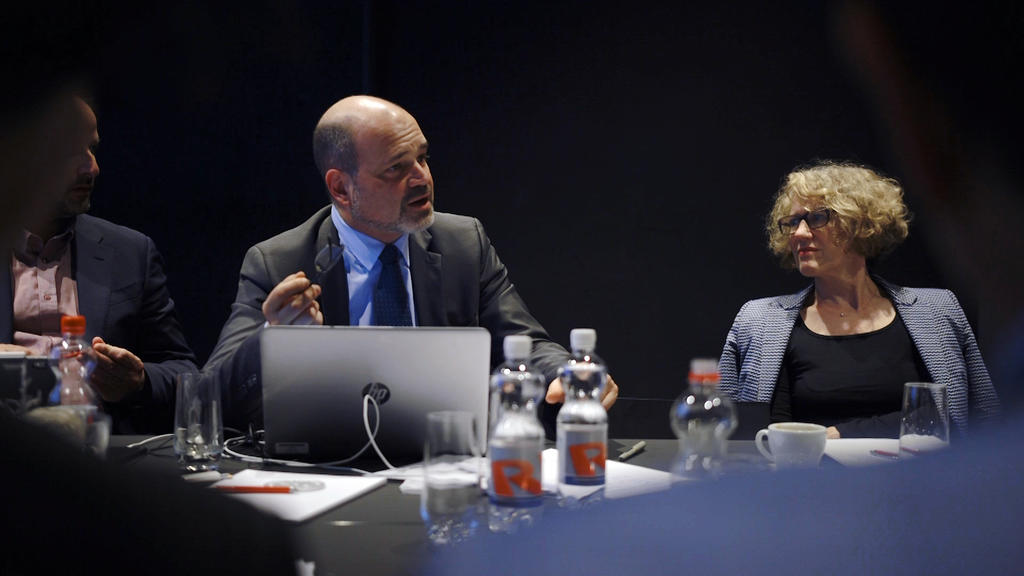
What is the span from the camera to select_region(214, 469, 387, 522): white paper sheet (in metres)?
1.14

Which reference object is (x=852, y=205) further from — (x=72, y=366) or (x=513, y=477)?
(x=72, y=366)

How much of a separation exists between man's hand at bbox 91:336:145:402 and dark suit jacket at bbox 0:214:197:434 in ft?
0.35

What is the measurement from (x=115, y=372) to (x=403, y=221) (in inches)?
34.0

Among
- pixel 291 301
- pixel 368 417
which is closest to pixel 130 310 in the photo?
pixel 291 301

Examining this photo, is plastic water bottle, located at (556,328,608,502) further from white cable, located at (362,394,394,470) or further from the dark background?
the dark background

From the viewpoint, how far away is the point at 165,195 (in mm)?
3314

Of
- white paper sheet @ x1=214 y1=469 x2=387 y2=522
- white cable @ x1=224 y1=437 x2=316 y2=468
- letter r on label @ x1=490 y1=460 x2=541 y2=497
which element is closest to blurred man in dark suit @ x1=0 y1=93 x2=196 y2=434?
white cable @ x1=224 y1=437 x2=316 y2=468

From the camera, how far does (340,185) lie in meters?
2.54

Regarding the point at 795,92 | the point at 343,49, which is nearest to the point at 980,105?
the point at 795,92

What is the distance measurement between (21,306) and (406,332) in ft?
5.02

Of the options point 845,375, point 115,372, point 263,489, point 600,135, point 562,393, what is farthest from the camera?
point 600,135

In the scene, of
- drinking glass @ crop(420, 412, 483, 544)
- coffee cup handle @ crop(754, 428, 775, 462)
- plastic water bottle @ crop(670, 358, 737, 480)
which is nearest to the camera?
drinking glass @ crop(420, 412, 483, 544)

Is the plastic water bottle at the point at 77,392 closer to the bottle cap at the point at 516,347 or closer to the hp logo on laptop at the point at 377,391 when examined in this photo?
the hp logo on laptop at the point at 377,391

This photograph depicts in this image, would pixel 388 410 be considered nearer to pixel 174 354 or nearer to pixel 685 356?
pixel 174 354
